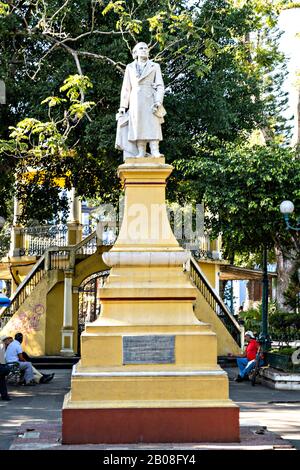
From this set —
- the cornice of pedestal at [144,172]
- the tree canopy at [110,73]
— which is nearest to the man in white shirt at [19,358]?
the tree canopy at [110,73]

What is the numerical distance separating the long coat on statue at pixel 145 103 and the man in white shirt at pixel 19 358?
766cm

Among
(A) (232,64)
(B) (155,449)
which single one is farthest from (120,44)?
(B) (155,449)

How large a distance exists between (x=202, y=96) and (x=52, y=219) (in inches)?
289

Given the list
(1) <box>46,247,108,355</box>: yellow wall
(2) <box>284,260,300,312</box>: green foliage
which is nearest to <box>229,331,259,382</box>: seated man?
(2) <box>284,260,300,312</box>: green foliage

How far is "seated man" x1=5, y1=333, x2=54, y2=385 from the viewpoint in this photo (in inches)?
663

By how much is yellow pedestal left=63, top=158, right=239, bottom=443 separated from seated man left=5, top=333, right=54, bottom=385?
7.46 m

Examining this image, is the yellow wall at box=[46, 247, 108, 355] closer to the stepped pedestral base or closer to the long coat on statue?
the long coat on statue

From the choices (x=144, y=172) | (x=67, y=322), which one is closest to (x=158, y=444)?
(x=144, y=172)

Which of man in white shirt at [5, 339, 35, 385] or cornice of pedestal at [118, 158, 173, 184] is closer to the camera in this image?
cornice of pedestal at [118, 158, 173, 184]

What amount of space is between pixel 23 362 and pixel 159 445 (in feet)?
29.1

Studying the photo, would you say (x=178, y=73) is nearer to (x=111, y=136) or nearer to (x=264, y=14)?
(x=111, y=136)

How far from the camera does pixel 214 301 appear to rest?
2403 centimetres

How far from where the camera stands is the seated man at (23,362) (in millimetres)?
16828

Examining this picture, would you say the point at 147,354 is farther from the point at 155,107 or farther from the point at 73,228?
the point at 73,228
